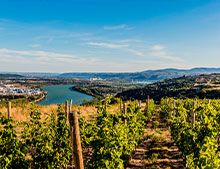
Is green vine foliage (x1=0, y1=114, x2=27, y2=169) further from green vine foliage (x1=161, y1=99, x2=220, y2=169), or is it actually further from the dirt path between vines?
the dirt path between vines

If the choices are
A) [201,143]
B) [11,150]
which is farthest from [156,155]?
[11,150]

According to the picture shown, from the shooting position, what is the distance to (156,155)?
20.0m

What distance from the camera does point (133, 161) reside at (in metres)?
19.5

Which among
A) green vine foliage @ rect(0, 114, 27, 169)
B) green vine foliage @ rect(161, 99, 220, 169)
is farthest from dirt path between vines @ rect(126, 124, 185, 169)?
green vine foliage @ rect(0, 114, 27, 169)

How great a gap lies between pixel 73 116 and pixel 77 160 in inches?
44.8

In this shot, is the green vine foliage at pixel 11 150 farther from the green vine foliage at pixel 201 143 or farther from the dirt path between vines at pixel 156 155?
the dirt path between vines at pixel 156 155

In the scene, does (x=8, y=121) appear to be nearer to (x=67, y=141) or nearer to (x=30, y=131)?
(x=30, y=131)

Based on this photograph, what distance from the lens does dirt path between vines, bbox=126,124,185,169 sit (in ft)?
60.7

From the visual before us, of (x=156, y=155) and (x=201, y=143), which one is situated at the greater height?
(x=201, y=143)

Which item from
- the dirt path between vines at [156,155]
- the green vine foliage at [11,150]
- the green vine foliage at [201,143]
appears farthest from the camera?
the dirt path between vines at [156,155]

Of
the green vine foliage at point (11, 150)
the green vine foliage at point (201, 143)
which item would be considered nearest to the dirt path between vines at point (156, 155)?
the green vine foliage at point (201, 143)

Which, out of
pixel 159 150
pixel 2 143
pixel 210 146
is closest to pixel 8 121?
pixel 2 143

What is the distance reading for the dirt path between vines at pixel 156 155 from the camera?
1850 centimetres

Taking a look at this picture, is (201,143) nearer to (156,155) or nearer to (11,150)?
(156,155)
